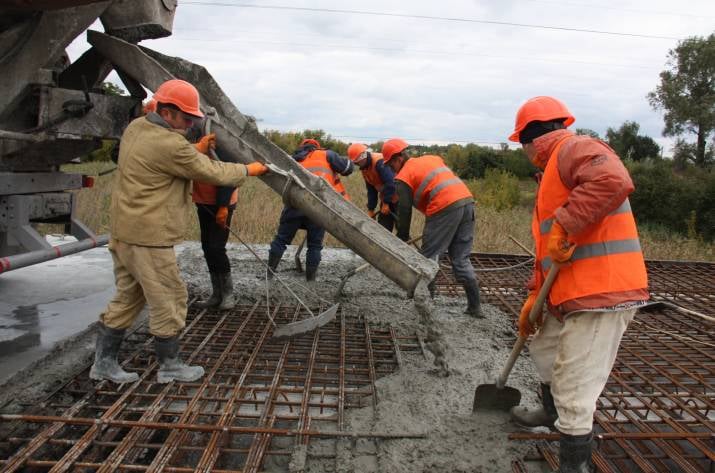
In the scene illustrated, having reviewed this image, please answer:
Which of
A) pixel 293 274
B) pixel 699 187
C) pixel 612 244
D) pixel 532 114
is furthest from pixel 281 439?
pixel 699 187

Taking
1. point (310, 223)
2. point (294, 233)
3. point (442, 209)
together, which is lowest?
point (294, 233)

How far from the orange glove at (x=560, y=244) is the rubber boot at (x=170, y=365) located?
2144mm

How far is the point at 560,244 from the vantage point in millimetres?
2232

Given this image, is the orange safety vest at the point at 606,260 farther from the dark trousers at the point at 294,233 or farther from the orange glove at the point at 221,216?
the dark trousers at the point at 294,233

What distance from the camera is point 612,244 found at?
2.28 m

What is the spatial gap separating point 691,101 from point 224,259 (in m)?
30.0

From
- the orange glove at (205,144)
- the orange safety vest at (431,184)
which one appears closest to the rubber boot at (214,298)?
the orange glove at (205,144)

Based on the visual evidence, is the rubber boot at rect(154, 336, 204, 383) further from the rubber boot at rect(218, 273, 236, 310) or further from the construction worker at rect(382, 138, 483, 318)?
the construction worker at rect(382, 138, 483, 318)

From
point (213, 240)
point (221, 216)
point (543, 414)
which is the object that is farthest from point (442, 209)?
point (543, 414)

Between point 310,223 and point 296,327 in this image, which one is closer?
point 296,327

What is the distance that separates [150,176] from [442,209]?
2.46 meters

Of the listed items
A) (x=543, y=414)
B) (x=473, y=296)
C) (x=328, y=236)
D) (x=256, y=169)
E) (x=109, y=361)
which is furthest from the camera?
(x=328, y=236)

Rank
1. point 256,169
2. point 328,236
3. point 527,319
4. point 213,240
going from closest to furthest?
point 527,319 → point 256,169 → point 213,240 → point 328,236

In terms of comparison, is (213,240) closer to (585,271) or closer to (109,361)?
(109,361)
